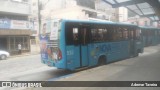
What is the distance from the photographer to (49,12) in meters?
53.2

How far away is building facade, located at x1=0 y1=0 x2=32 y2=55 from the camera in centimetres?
2878

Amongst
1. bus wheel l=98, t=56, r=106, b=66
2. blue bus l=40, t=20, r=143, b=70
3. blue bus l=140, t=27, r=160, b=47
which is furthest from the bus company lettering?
blue bus l=140, t=27, r=160, b=47

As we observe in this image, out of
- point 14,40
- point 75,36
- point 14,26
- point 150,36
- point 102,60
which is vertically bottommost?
point 102,60

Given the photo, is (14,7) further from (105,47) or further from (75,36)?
(75,36)

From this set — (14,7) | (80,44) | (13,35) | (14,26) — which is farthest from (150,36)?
(80,44)

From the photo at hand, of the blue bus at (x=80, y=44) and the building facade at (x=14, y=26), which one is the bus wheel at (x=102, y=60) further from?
the building facade at (x=14, y=26)

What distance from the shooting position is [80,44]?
12.6 metres

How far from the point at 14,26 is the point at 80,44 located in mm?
19329

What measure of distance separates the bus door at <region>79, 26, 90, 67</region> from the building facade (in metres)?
17.8

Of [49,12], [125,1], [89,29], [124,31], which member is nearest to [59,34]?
[89,29]

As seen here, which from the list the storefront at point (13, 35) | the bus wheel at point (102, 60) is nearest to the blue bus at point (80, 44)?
the bus wheel at point (102, 60)

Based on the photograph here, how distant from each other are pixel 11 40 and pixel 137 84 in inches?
982

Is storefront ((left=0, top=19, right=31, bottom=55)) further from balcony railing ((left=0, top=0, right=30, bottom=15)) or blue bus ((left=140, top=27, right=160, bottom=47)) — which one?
blue bus ((left=140, top=27, right=160, bottom=47))

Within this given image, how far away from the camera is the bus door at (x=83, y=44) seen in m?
12.6
